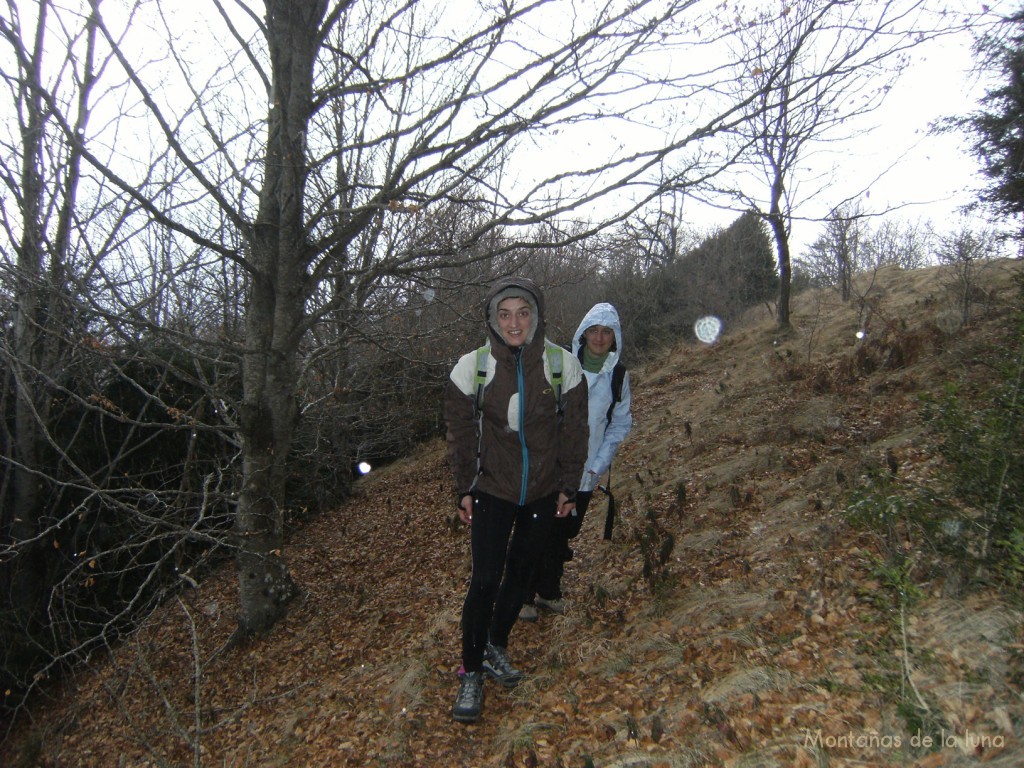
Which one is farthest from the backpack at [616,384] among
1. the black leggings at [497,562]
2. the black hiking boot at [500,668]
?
the black hiking boot at [500,668]

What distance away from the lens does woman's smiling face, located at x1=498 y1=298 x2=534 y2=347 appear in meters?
3.14

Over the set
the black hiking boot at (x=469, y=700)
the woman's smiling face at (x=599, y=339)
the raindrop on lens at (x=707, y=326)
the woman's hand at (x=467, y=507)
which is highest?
the raindrop on lens at (x=707, y=326)

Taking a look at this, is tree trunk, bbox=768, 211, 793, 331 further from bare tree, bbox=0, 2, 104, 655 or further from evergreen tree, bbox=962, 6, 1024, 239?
bare tree, bbox=0, 2, 104, 655

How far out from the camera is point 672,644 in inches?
142

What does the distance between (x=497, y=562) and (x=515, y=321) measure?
3.97ft

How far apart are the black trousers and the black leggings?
52cm

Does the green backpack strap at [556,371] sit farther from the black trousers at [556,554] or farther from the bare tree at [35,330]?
the bare tree at [35,330]

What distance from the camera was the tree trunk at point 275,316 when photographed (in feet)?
15.4

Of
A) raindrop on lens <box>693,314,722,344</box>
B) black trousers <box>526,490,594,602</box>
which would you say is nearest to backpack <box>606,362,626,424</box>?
black trousers <box>526,490,594,602</box>

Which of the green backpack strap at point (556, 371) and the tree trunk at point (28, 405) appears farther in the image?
the tree trunk at point (28, 405)

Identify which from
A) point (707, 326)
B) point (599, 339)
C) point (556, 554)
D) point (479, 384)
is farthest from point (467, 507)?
point (707, 326)

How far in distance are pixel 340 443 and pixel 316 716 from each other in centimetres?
666

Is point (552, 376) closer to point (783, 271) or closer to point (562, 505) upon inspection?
point (562, 505)

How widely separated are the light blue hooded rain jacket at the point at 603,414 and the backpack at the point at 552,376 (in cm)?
74
